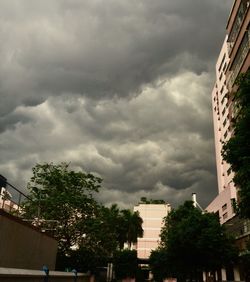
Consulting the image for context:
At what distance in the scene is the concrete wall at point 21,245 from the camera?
15258mm

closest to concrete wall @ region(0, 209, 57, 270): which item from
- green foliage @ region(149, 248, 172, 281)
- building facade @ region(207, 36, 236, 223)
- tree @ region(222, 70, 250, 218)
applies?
tree @ region(222, 70, 250, 218)

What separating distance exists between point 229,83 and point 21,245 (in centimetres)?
3236

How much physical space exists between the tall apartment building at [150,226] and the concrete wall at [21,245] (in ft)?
234

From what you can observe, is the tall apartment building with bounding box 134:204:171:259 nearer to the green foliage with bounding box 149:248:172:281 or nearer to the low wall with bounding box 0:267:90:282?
the green foliage with bounding box 149:248:172:281

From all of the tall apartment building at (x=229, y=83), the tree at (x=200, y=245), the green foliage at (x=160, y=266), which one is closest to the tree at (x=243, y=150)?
the tall apartment building at (x=229, y=83)

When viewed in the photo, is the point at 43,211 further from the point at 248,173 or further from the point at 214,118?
the point at 214,118

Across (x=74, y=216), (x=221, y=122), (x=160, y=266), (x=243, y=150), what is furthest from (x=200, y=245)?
(x=221, y=122)

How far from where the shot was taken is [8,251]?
15750 mm

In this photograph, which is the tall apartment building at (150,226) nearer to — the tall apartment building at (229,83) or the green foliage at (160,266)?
the green foliage at (160,266)

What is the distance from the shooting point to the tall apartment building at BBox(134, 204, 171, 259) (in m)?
89.9

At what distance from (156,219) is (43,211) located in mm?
62340

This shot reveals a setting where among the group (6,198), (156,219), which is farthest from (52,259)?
(156,219)

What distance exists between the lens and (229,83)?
41.8 meters

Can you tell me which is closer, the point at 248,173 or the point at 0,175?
the point at 248,173
